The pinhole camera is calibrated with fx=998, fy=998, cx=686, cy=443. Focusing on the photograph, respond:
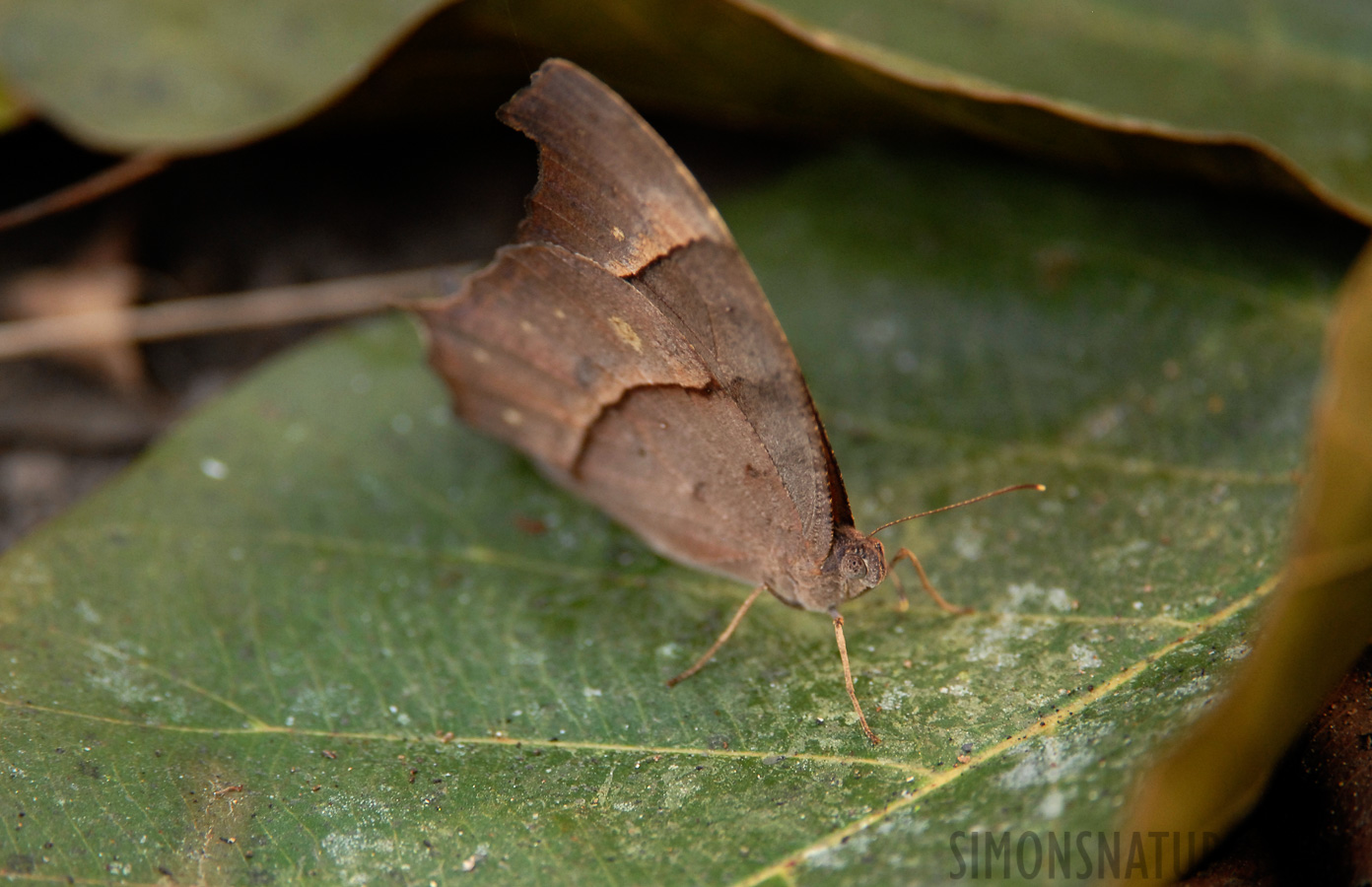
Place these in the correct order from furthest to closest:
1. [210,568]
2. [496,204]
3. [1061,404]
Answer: [496,204], [1061,404], [210,568]

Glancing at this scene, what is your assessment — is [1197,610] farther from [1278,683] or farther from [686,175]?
[686,175]

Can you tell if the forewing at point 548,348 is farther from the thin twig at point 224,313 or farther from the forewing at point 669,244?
the thin twig at point 224,313

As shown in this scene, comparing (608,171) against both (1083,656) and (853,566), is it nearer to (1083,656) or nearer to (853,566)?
(853,566)

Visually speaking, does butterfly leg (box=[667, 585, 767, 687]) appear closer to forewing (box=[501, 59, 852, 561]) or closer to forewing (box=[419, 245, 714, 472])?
forewing (box=[501, 59, 852, 561])

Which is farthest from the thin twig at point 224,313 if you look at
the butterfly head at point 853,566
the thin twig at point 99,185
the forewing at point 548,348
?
the butterfly head at point 853,566

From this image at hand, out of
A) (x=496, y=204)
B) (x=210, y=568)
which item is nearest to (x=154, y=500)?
(x=210, y=568)

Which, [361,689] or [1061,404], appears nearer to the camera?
[361,689]

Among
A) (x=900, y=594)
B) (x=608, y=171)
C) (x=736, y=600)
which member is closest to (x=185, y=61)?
(x=608, y=171)
